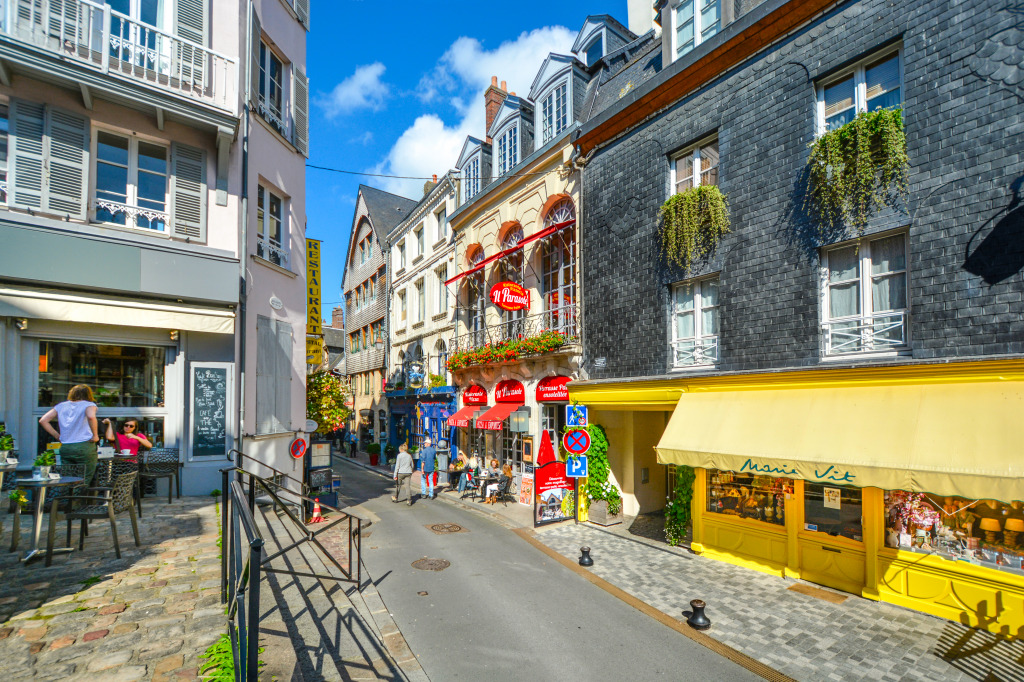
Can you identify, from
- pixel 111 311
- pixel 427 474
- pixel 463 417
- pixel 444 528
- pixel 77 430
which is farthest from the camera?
pixel 463 417

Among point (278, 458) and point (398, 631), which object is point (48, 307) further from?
point (398, 631)

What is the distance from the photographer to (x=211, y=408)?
10.7 m

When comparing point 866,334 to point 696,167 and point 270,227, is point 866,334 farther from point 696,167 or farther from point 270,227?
point 270,227

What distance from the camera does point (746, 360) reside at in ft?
31.4

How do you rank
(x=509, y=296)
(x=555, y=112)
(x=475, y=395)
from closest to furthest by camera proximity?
1. (x=509, y=296)
2. (x=555, y=112)
3. (x=475, y=395)

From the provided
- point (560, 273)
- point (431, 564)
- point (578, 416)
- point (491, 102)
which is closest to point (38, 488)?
point (431, 564)

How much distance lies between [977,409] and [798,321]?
2770 mm

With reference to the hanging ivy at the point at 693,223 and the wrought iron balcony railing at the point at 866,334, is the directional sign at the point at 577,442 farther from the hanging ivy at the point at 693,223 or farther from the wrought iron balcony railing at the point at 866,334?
the wrought iron balcony railing at the point at 866,334

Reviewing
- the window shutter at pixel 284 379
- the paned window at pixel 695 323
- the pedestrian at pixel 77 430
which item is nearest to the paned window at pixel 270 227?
the window shutter at pixel 284 379

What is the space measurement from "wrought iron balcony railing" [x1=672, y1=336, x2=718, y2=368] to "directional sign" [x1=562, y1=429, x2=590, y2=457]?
291 centimetres

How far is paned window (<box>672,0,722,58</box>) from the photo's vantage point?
Result: 10.9 metres

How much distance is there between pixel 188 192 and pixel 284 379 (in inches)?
186

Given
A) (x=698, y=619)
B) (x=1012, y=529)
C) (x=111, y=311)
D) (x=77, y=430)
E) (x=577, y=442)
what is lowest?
(x=698, y=619)

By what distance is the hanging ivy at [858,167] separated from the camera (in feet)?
25.4
